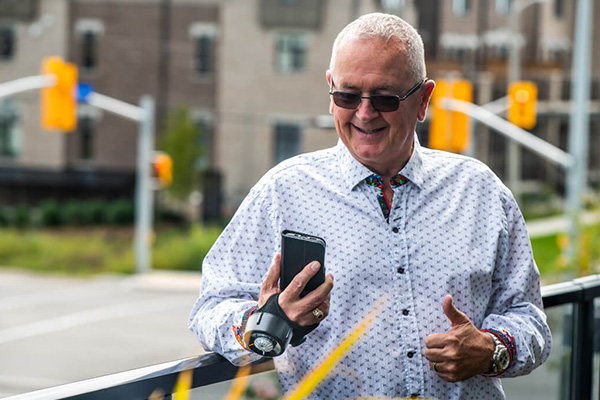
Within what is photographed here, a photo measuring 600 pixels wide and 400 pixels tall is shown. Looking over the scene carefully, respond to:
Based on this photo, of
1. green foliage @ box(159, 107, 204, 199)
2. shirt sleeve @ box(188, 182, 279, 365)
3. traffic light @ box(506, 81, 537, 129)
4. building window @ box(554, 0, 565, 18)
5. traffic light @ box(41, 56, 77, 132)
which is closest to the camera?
shirt sleeve @ box(188, 182, 279, 365)

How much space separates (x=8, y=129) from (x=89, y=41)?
15.3 ft

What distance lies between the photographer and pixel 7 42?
32.6 m

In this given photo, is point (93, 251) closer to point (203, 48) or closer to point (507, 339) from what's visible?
point (203, 48)

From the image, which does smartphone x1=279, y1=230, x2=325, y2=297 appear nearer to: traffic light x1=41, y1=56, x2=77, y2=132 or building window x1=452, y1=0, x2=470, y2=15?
traffic light x1=41, y1=56, x2=77, y2=132

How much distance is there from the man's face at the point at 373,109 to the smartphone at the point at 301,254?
0.40m

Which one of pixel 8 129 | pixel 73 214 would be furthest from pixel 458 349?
pixel 8 129

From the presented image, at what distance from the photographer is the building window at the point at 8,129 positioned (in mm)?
32562

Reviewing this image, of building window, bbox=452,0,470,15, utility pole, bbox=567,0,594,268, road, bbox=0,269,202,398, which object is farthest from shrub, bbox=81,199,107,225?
utility pole, bbox=567,0,594,268

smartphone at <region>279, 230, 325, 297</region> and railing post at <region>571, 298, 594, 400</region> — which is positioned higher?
smartphone at <region>279, 230, 325, 297</region>

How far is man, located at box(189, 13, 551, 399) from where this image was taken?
204cm

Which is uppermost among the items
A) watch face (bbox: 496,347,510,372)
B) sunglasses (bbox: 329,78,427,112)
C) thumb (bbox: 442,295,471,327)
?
sunglasses (bbox: 329,78,427,112)

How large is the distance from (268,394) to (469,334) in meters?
0.52

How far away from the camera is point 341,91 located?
2.07 metres

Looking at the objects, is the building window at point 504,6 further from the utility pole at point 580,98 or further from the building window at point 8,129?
the utility pole at point 580,98
